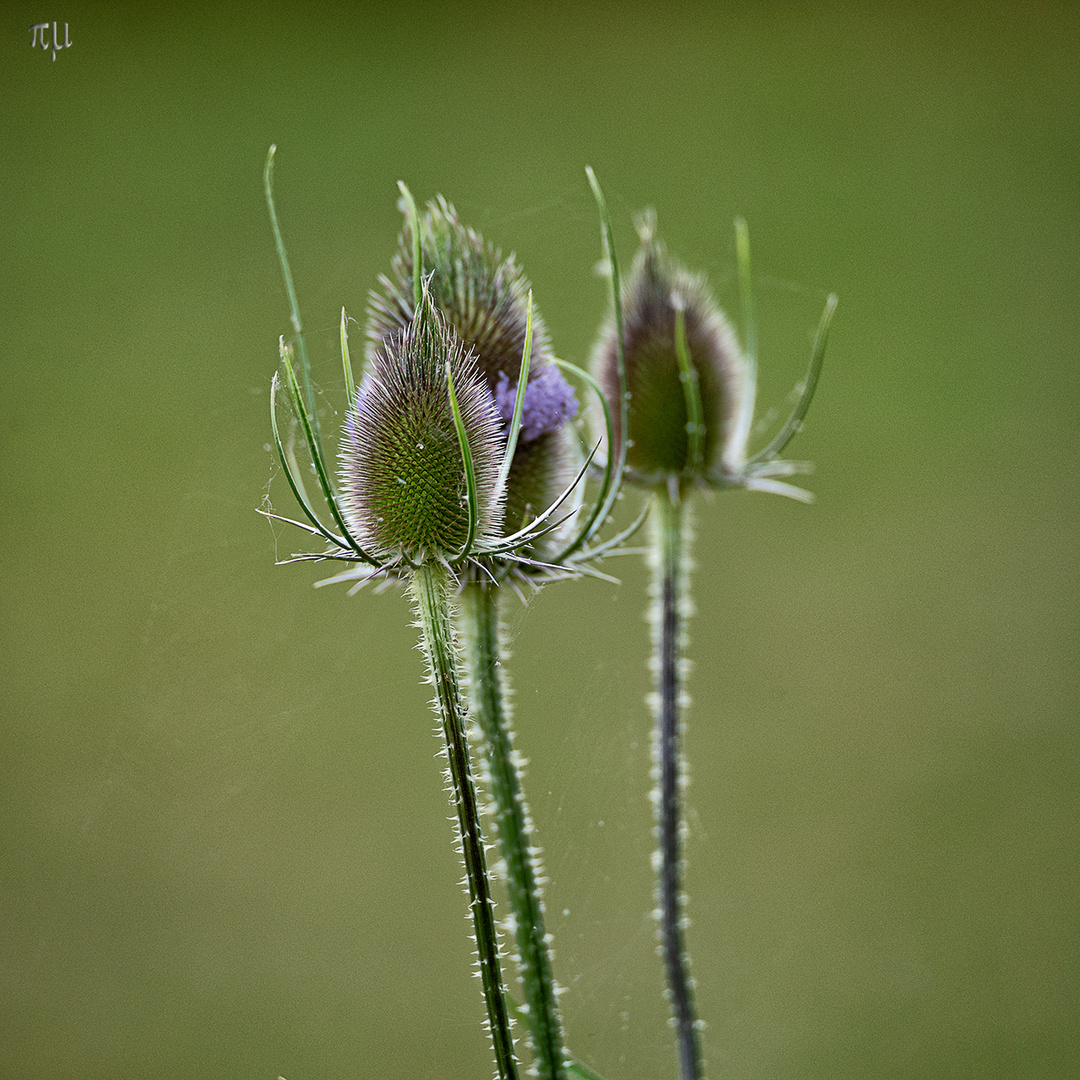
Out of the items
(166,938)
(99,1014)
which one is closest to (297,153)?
(166,938)

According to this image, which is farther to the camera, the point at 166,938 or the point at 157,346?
the point at 157,346

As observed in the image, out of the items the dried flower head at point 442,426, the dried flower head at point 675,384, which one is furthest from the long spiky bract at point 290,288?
the dried flower head at point 675,384

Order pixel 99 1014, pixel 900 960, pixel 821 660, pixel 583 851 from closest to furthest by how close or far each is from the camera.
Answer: pixel 583 851 → pixel 99 1014 → pixel 900 960 → pixel 821 660

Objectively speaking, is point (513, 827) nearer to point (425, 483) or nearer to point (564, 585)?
point (425, 483)

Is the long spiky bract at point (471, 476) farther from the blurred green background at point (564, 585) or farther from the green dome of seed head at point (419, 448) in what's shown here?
the blurred green background at point (564, 585)

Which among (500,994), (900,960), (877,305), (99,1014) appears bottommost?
(900,960)

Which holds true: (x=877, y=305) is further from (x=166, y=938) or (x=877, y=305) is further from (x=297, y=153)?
(x=166, y=938)

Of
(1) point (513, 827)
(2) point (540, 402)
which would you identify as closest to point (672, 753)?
(1) point (513, 827)
